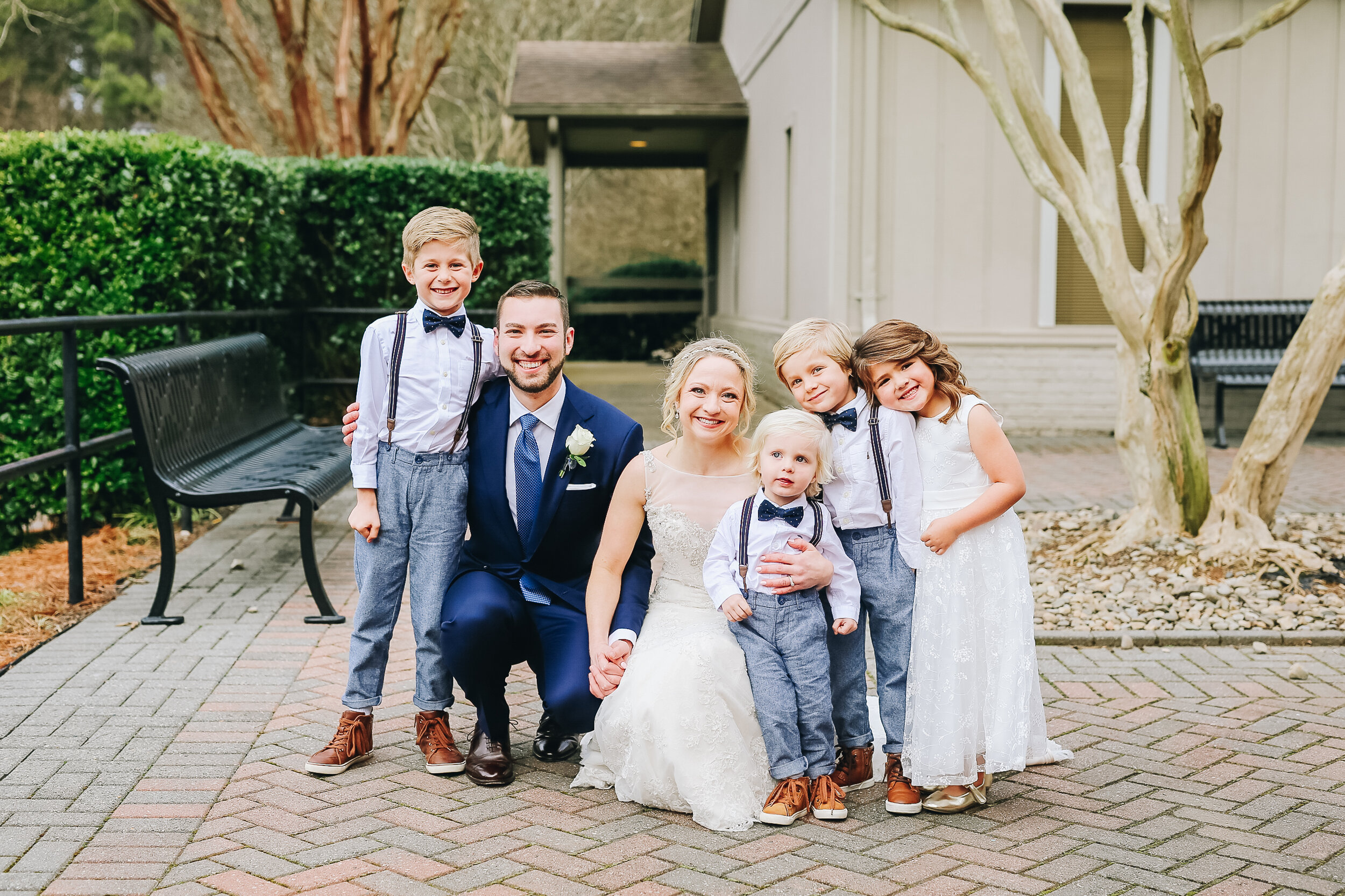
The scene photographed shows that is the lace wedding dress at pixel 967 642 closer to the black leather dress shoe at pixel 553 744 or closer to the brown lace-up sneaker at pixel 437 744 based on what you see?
the black leather dress shoe at pixel 553 744

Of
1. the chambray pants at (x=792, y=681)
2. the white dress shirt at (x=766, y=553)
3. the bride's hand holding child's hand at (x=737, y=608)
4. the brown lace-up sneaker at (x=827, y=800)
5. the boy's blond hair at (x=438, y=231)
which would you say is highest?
the boy's blond hair at (x=438, y=231)

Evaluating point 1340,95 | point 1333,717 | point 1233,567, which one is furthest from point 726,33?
point 1333,717

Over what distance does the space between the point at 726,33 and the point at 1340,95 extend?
9747 mm

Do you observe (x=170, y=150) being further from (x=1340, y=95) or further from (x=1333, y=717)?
(x=1340, y=95)

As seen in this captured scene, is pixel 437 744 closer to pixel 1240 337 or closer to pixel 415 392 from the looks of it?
pixel 415 392

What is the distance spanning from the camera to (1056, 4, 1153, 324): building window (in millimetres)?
11047

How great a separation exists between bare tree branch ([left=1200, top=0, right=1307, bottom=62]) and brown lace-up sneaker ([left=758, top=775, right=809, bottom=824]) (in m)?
4.51

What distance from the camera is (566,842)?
10.7 feet

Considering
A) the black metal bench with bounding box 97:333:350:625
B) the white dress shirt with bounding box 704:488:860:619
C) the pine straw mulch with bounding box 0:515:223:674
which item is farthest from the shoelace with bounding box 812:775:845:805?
the pine straw mulch with bounding box 0:515:223:674

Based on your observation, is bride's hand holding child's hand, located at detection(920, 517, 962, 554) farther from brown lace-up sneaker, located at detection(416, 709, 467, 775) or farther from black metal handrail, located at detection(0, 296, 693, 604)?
black metal handrail, located at detection(0, 296, 693, 604)

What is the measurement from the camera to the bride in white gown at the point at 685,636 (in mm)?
3447

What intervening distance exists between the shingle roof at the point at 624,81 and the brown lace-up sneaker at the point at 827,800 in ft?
40.6

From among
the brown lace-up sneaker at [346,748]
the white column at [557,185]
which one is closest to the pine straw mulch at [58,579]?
the brown lace-up sneaker at [346,748]

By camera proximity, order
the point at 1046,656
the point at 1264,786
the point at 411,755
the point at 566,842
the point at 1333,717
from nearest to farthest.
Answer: the point at 566,842 → the point at 1264,786 → the point at 411,755 → the point at 1333,717 → the point at 1046,656
